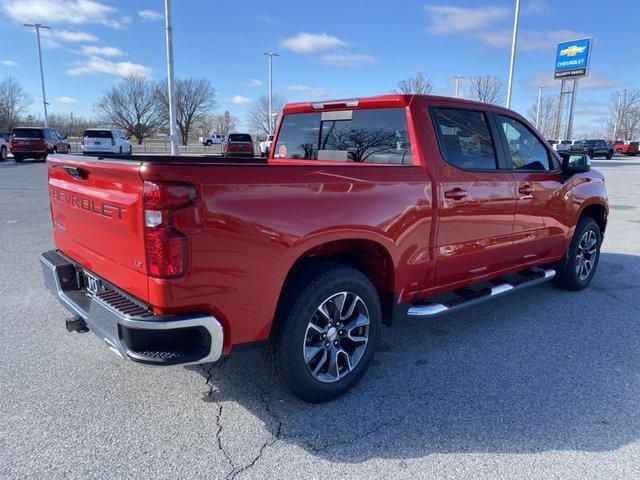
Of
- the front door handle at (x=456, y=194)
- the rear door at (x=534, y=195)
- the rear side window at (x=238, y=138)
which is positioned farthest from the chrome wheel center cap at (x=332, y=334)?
the rear side window at (x=238, y=138)

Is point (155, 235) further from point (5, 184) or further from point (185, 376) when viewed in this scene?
point (5, 184)

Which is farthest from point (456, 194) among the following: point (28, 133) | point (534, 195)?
point (28, 133)

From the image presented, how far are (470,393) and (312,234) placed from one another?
5.14ft

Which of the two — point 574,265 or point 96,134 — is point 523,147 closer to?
point 574,265

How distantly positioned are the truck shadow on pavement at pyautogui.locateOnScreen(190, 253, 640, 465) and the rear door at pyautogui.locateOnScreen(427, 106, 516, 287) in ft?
2.04

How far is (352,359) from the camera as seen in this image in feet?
10.4

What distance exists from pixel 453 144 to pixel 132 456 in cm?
303

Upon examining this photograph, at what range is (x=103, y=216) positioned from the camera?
2.63m

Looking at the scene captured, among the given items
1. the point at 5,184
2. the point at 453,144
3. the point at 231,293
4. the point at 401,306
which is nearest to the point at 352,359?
the point at 401,306

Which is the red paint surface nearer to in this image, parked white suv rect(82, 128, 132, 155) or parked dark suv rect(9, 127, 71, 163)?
parked dark suv rect(9, 127, 71, 163)

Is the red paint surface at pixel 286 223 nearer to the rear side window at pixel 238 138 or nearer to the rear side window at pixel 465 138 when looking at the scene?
the rear side window at pixel 465 138

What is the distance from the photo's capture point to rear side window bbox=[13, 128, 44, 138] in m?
24.7

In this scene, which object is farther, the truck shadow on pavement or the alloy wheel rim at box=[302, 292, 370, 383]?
the alloy wheel rim at box=[302, 292, 370, 383]

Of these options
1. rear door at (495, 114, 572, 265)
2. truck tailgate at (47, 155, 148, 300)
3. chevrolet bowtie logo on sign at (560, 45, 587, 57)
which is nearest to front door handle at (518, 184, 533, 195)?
rear door at (495, 114, 572, 265)
